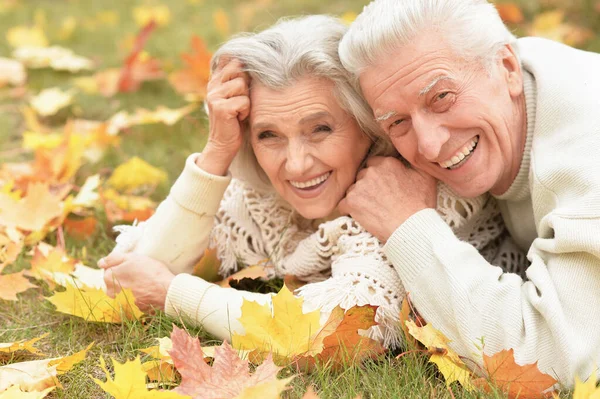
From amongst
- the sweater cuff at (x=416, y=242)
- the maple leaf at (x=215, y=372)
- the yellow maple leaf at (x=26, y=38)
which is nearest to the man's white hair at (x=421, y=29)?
the sweater cuff at (x=416, y=242)

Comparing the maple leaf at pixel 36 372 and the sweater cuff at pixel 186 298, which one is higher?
the maple leaf at pixel 36 372

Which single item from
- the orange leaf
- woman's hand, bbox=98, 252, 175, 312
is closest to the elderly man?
woman's hand, bbox=98, 252, 175, 312

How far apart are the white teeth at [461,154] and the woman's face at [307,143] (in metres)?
0.38

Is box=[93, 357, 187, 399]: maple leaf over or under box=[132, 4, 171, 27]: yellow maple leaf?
over

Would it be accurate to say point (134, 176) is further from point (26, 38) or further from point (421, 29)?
point (26, 38)

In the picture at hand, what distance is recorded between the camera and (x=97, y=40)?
657 centimetres

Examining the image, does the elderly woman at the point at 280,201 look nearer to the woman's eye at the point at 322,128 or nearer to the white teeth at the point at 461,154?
the woman's eye at the point at 322,128

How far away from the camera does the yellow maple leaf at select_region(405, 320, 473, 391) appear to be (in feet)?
7.30

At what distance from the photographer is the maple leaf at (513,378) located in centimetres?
212


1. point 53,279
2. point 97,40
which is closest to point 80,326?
point 53,279

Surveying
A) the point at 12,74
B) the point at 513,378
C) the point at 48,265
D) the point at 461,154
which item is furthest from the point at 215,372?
the point at 12,74

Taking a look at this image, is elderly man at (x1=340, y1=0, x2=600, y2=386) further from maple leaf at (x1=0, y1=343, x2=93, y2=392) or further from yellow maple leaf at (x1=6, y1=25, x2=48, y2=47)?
yellow maple leaf at (x1=6, y1=25, x2=48, y2=47)

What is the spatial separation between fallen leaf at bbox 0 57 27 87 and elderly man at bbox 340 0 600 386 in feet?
11.8

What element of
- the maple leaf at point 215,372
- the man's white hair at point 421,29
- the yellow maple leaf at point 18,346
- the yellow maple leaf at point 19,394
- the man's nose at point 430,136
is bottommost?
the yellow maple leaf at point 18,346
